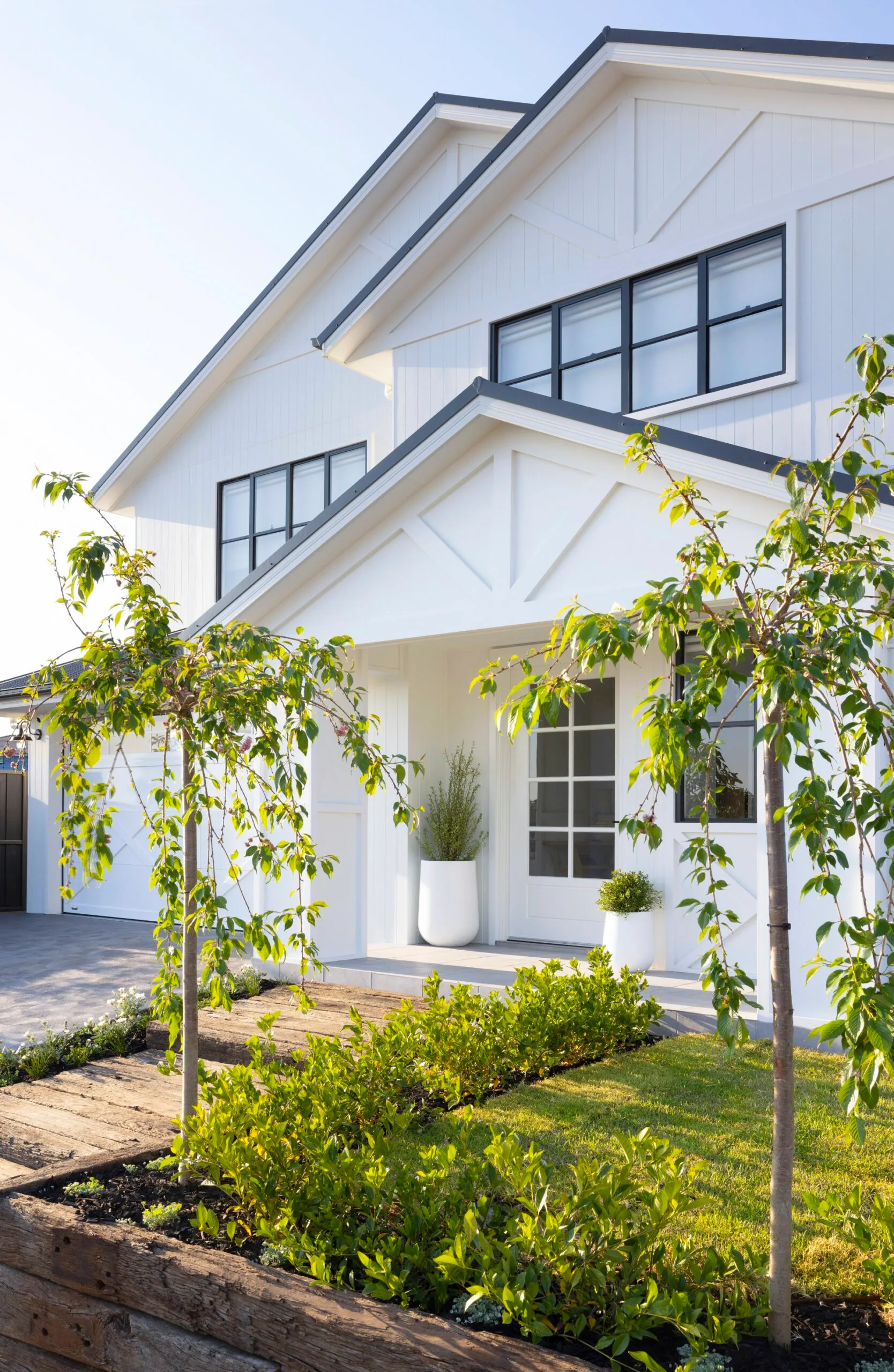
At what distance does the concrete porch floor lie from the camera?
648cm

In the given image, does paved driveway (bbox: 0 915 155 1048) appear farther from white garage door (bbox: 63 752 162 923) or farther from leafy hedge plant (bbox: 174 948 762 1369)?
leafy hedge plant (bbox: 174 948 762 1369)

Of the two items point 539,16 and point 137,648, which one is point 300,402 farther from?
point 137,648

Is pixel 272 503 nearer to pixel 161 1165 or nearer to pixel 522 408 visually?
pixel 522 408

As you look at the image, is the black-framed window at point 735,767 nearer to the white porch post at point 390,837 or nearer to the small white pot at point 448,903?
the small white pot at point 448,903

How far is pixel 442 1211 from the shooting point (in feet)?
10.7

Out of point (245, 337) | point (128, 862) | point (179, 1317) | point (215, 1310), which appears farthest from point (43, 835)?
point (215, 1310)

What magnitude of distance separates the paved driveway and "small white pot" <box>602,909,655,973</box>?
3.59 metres

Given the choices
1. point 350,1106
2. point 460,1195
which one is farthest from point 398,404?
point 460,1195

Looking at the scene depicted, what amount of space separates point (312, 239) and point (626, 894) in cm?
827

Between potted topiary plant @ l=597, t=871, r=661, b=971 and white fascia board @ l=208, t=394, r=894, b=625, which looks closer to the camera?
white fascia board @ l=208, t=394, r=894, b=625

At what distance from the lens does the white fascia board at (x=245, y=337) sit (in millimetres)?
11203

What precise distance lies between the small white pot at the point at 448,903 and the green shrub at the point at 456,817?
0.36ft

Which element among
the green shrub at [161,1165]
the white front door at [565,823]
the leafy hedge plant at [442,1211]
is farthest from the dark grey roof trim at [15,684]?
the leafy hedge plant at [442,1211]

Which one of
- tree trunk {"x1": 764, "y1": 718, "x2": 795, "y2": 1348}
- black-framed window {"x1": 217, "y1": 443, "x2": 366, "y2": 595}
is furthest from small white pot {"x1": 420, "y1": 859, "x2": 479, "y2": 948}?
tree trunk {"x1": 764, "y1": 718, "x2": 795, "y2": 1348}
